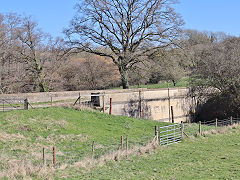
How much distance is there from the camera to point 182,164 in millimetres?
13734

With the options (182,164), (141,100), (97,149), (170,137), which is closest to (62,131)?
(97,149)

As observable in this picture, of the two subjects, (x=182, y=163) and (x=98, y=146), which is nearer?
(x=182, y=163)

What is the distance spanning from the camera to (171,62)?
32531mm

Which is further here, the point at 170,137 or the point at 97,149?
the point at 170,137

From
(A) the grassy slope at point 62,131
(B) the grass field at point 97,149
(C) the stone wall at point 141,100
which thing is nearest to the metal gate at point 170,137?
(B) the grass field at point 97,149

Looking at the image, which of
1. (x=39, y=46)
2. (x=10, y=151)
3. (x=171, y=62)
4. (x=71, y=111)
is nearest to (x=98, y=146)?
(x=10, y=151)

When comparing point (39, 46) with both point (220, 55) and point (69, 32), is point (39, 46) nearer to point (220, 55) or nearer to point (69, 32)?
point (69, 32)

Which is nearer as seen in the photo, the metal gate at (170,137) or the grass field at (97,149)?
the grass field at (97,149)

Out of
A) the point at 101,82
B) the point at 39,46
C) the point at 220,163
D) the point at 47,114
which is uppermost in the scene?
the point at 39,46

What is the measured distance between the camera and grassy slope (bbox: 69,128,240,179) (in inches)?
458

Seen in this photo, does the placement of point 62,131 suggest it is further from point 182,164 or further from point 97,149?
point 182,164

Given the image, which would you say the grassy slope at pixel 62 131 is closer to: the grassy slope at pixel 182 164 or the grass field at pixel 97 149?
the grass field at pixel 97 149

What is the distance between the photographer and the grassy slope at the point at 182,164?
38.2 ft

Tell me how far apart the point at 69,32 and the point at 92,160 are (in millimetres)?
22553
